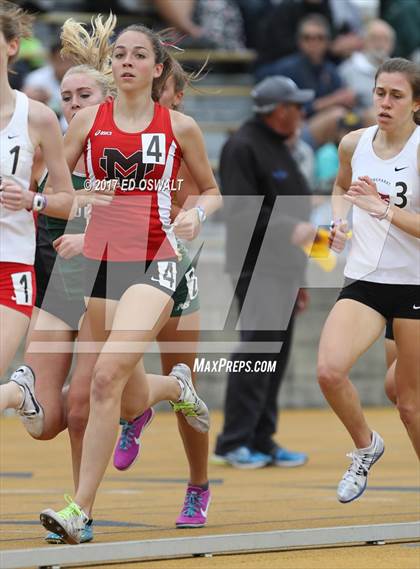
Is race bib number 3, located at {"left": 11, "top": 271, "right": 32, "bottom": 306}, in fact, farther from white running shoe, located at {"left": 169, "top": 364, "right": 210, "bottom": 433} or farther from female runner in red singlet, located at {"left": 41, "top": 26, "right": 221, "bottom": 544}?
white running shoe, located at {"left": 169, "top": 364, "right": 210, "bottom": 433}

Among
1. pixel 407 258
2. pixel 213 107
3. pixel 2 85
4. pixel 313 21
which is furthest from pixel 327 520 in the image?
pixel 213 107

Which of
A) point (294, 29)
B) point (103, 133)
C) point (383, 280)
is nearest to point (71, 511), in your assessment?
point (103, 133)

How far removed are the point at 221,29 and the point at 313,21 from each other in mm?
1974

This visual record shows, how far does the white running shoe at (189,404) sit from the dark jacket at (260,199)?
11.5 ft

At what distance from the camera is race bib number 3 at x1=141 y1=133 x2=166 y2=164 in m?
7.03

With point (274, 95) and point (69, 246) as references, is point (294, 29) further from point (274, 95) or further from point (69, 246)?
point (69, 246)

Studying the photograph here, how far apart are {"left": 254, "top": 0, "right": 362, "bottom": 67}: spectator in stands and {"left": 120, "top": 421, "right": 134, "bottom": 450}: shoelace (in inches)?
396

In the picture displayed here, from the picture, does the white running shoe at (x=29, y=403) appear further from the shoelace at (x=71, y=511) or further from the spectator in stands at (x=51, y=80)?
the spectator in stands at (x=51, y=80)

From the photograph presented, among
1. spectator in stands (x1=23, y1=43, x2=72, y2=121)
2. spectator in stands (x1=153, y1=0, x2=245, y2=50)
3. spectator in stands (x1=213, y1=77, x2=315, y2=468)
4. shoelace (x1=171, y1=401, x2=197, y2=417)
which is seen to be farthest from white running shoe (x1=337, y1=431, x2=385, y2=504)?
spectator in stands (x1=153, y1=0, x2=245, y2=50)

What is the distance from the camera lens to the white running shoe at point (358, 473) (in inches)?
294

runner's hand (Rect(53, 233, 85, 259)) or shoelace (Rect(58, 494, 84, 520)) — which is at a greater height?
runner's hand (Rect(53, 233, 85, 259))

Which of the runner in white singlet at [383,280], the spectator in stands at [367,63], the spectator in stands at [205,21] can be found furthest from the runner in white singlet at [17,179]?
the spectator in stands at [205,21]

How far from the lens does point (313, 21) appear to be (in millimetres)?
17031

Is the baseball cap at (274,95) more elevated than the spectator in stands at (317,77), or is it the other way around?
the spectator in stands at (317,77)
